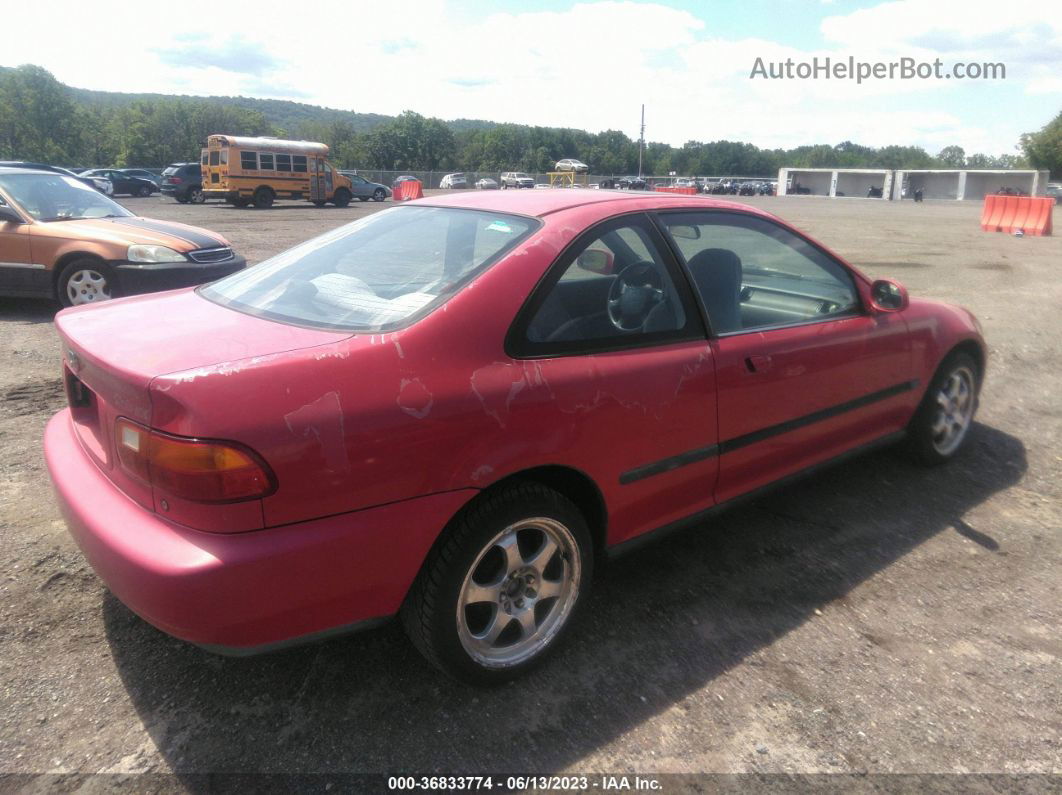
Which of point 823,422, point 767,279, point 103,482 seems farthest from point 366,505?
point 767,279

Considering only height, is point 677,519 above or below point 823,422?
below

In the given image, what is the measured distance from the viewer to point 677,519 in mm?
3010

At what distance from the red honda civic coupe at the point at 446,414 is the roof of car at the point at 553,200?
2cm

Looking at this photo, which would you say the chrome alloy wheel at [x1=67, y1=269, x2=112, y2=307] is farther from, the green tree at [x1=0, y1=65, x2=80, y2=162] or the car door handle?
the green tree at [x1=0, y1=65, x2=80, y2=162]

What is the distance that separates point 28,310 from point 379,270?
725cm

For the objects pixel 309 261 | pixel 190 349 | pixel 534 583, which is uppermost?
pixel 309 261

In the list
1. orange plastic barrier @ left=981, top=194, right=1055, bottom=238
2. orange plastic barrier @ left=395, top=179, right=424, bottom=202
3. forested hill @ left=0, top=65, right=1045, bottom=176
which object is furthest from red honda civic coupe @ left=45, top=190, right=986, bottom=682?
forested hill @ left=0, top=65, right=1045, bottom=176

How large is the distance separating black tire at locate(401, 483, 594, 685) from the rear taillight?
572mm

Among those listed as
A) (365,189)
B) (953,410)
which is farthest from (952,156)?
(953,410)

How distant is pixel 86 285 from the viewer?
7.50 metres

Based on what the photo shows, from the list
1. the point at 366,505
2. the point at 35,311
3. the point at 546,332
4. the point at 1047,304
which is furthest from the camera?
the point at 1047,304

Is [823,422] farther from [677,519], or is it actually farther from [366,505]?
[366,505]

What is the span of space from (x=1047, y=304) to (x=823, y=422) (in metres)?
7.70

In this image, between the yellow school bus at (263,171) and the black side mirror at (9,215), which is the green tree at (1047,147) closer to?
the yellow school bus at (263,171)
